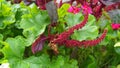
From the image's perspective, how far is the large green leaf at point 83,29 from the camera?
1266 millimetres

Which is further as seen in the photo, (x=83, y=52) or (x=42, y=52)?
(x=83, y=52)

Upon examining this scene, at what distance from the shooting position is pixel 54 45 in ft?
4.09

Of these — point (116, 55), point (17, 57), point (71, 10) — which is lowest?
point (116, 55)

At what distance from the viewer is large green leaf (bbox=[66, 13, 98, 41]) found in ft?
4.15

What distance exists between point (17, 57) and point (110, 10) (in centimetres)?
54

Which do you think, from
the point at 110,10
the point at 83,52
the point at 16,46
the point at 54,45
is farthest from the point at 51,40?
the point at 110,10

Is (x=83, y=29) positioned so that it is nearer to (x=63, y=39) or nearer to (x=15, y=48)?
(x=63, y=39)

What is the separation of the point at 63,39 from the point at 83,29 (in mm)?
115

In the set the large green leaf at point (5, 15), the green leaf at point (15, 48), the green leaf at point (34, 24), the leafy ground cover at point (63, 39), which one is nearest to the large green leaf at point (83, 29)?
the leafy ground cover at point (63, 39)

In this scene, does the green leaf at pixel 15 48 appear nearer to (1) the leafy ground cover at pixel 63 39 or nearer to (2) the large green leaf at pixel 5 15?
(1) the leafy ground cover at pixel 63 39

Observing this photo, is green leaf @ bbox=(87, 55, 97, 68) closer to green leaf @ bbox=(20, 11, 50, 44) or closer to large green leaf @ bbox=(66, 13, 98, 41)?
large green leaf @ bbox=(66, 13, 98, 41)

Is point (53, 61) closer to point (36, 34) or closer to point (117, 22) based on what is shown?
point (36, 34)

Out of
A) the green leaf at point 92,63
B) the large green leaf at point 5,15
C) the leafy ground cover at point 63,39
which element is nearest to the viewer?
the leafy ground cover at point 63,39

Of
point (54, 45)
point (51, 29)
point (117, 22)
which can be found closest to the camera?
point (54, 45)
